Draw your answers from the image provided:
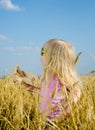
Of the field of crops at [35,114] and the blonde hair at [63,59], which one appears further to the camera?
the blonde hair at [63,59]

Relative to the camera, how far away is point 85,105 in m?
1.89

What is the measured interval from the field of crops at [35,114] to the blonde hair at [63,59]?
13 centimetres

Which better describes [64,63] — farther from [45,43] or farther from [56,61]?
[45,43]

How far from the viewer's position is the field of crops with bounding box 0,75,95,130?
5.67 ft

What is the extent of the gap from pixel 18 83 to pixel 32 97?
699 millimetres

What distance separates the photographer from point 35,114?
2.39m

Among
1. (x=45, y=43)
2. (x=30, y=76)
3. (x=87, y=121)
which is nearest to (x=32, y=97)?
(x=45, y=43)

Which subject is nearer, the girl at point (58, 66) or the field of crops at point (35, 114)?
the field of crops at point (35, 114)

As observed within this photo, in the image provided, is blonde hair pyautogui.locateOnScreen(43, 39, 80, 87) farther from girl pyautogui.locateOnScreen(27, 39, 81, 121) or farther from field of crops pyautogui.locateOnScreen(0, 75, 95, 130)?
field of crops pyautogui.locateOnScreen(0, 75, 95, 130)

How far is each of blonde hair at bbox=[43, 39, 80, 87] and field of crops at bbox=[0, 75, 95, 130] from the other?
125 mm

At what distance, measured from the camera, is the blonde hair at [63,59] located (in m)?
2.28

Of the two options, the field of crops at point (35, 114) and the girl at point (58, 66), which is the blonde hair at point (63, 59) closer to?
the girl at point (58, 66)

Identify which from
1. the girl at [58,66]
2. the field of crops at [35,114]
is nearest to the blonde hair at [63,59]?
the girl at [58,66]

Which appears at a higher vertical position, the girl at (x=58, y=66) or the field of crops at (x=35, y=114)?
the girl at (x=58, y=66)
